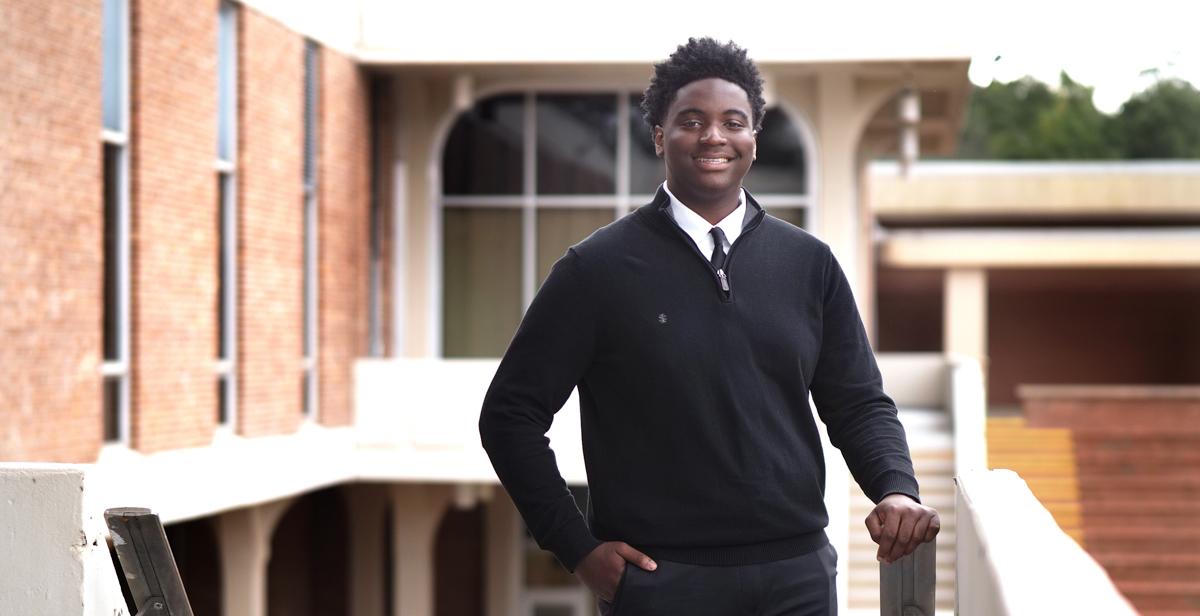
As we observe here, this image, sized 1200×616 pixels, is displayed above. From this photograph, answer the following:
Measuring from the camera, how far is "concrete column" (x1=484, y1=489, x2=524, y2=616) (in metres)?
21.0

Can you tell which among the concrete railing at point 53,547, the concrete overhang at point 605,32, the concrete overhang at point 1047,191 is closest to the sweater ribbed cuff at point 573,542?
the concrete railing at point 53,547

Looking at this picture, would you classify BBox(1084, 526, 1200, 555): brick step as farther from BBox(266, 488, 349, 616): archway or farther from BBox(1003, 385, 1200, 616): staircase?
BBox(266, 488, 349, 616): archway

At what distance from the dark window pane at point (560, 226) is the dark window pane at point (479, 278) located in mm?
270

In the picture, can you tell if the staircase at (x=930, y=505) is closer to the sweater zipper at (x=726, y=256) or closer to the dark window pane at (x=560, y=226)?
the dark window pane at (x=560, y=226)

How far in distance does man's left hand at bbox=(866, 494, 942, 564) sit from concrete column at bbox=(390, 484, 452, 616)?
14.2 meters

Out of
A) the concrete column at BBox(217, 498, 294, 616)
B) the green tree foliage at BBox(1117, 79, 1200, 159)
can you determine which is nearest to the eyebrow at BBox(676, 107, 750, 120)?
the concrete column at BBox(217, 498, 294, 616)

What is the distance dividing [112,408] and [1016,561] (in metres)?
10.7

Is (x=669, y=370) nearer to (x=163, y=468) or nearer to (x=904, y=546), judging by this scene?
(x=904, y=546)

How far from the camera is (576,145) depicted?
18812 mm

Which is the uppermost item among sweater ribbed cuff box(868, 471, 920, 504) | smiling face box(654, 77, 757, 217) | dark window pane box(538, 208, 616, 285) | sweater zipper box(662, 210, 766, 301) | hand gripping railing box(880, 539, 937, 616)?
dark window pane box(538, 208, 616, 285)

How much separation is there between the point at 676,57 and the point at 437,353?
15791 mm

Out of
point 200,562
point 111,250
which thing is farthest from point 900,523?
point 200,562

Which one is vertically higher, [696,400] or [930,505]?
[696,400]

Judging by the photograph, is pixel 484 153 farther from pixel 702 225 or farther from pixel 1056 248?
pixel 702 225
